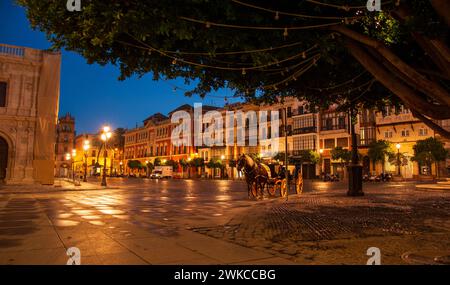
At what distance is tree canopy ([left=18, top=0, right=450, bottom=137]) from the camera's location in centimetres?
590

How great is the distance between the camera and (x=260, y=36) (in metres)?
6.67

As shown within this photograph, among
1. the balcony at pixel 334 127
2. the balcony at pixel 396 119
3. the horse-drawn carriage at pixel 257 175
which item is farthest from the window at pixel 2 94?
the balcony at pixel 334 127

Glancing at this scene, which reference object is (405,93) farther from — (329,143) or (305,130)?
(305,130)

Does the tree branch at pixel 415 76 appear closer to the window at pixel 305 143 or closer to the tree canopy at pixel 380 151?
the tree canopy at pixel 380 151

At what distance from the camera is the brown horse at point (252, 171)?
17.2 metres

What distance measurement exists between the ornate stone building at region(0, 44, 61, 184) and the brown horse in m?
22.1

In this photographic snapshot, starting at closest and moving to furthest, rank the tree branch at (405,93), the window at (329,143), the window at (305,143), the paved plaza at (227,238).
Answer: the paved plaza at (227,238) → the tree branch at (405,93) → the window at (329,143) → the window at (305,143)

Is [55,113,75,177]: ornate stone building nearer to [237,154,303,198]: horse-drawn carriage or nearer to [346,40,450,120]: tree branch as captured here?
[237,154,303,198]: horse-drawn carriage

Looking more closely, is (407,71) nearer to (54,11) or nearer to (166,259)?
(166,259)

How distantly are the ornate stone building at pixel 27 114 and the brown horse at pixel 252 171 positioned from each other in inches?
869

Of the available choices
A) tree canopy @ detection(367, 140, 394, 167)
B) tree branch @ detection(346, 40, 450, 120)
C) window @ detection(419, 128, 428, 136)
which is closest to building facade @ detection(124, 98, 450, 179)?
window @ detection(419, 128, 428, 136)

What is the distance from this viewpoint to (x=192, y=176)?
86.8m

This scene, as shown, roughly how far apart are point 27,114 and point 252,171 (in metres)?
24.3

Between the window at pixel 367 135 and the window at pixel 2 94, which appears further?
the window at pixel 367 135
